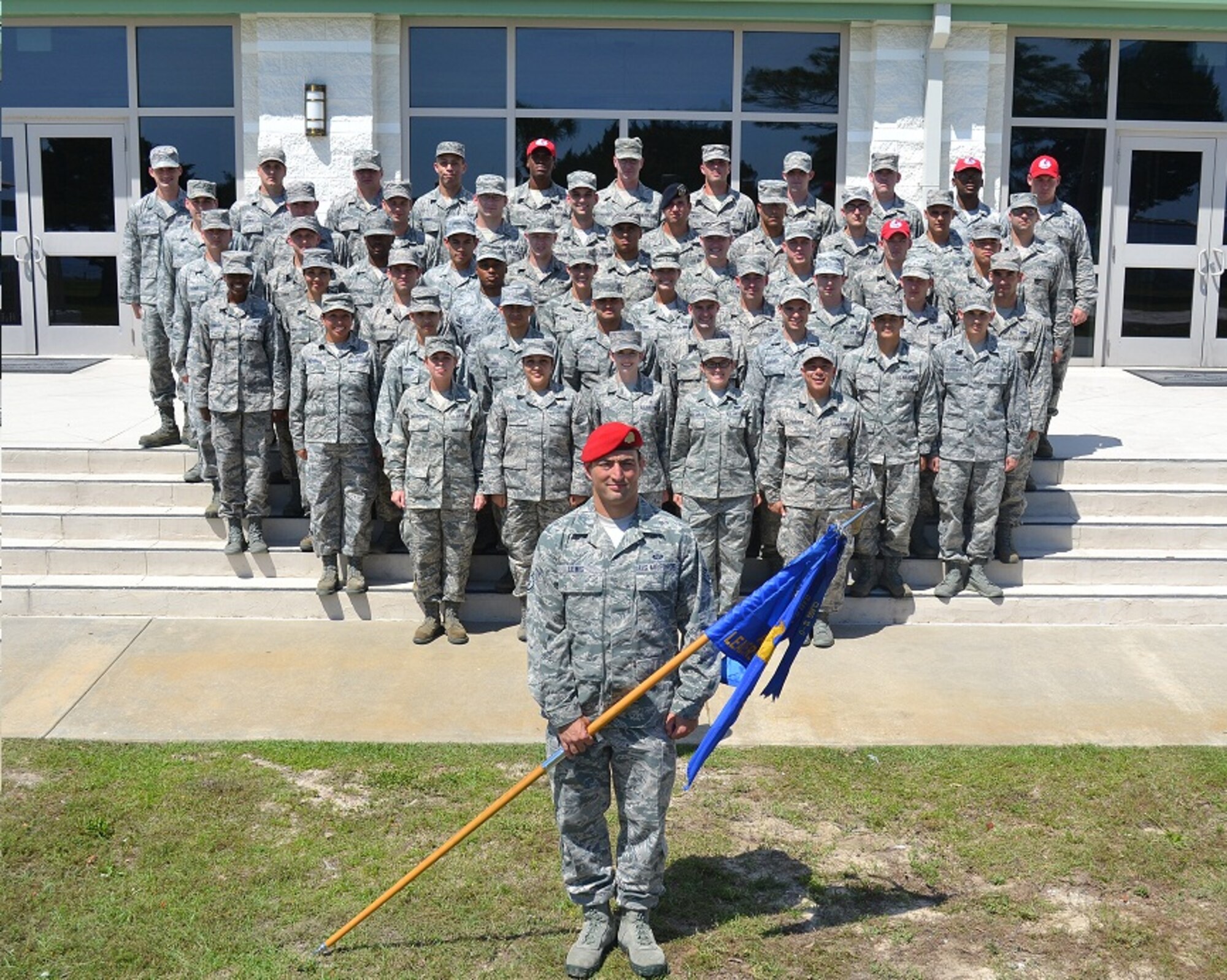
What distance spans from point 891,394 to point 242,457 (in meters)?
4.41

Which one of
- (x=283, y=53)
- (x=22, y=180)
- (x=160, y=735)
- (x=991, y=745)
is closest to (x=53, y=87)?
(x=22, y=180)

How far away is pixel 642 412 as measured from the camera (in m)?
9.14

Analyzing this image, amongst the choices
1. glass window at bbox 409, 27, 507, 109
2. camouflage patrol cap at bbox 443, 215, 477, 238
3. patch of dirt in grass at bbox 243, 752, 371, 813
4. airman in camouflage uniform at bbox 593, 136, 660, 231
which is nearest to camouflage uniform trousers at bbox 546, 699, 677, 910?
patch of dirt in grass at bbox 243, 752, 371, 813

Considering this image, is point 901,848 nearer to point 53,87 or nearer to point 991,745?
point 991,745

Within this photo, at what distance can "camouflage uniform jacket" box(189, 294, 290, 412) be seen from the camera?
9953 mm

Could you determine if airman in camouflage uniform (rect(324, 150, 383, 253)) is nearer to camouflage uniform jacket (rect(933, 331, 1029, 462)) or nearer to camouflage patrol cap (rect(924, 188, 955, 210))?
camouflage patrol cap (rect(924, 188, 955, 210))

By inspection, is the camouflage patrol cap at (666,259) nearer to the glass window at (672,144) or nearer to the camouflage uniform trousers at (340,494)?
the camouflage uniform trousers at (340,494)

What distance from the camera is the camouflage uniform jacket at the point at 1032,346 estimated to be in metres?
10.1

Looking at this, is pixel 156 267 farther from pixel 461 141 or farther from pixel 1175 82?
pixel 1175 82

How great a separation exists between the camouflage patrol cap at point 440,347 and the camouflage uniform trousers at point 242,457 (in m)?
1.50

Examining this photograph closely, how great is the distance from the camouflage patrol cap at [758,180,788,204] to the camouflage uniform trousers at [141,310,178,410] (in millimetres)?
4598

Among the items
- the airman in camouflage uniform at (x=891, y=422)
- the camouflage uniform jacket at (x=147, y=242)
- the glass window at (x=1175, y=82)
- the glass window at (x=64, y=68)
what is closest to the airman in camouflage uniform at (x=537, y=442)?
the airman in camouflage uniform at (x=891, y=422)

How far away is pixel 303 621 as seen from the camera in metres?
9.92

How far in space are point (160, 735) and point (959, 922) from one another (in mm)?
4360
